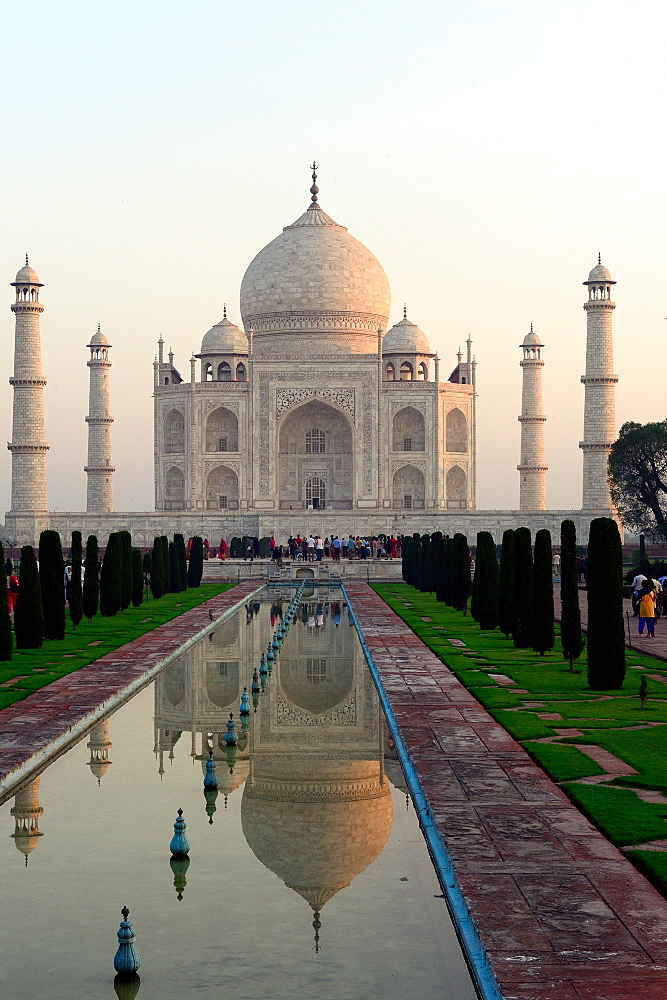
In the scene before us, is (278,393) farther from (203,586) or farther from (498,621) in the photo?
(498,621)

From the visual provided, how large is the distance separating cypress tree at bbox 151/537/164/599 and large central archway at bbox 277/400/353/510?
19105 millimetres

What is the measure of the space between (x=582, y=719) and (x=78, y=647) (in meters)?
7.19

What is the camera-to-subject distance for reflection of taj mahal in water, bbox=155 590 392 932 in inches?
222

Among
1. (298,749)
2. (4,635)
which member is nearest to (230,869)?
(298,749)

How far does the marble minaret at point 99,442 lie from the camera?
43.5 m

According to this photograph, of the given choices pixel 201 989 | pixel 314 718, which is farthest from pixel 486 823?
pixel 314 718

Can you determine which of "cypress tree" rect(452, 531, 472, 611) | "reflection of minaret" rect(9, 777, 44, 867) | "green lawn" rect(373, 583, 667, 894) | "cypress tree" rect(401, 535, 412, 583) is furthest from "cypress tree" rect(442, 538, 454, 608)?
"reflection of minaret" rect(9, 777, 44, 867)

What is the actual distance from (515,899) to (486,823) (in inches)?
46.2

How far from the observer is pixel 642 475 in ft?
111

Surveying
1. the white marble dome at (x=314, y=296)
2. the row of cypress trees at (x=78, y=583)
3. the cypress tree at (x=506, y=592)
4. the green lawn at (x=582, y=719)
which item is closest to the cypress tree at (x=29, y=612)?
the row of cypress trees at (x=78, y=583)

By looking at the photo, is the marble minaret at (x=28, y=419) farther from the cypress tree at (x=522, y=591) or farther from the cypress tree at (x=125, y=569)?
the cypress tree at (x=522, y=591)

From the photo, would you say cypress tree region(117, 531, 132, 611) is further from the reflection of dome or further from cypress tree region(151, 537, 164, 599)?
the reflection of dome

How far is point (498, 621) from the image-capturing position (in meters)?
16.9

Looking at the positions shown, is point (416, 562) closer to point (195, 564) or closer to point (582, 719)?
point (195, 564)
